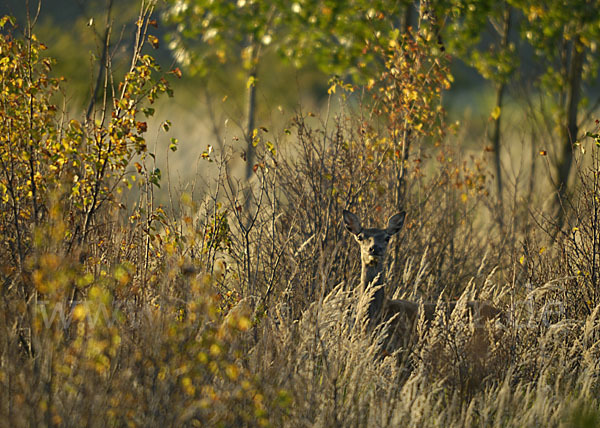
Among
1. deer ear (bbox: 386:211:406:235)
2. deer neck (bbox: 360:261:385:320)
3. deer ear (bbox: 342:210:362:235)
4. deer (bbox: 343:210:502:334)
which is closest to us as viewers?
deer (bbox: 343:210:502:334)

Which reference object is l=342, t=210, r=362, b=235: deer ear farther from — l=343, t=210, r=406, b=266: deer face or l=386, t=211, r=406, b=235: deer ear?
l=386, t=211, r=406, b=235: deer ear

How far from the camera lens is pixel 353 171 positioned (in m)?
7.67

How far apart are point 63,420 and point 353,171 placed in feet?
14.7

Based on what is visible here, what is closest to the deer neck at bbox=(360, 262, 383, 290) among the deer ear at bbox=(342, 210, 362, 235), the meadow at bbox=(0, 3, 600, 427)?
the meadow at bbox=(0, 3, 600, 427)

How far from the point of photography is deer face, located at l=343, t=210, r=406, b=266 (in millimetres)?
6590

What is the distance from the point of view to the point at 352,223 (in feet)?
22.5

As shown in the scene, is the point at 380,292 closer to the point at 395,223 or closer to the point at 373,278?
the point at 373,278

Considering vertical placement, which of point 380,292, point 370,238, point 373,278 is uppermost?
point 370,238

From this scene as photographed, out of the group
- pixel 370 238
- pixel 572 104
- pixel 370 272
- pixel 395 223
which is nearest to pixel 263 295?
pixel 370 272

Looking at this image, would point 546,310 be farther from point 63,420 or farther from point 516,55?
point 516,55

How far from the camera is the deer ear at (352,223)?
6.80 meters

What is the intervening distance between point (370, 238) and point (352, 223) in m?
0.26

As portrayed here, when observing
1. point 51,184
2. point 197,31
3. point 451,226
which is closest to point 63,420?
point 51,184

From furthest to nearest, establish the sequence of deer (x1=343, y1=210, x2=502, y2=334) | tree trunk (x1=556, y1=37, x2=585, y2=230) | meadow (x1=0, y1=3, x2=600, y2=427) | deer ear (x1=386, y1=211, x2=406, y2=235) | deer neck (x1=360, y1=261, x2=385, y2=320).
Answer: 1. tree trunk (x1=556, y1=37, x2=585, y2=230)
2. deer ear (x1=386, y1=211, x2=406, y2=235)
3. deer neck (x1=360, y1=261, x2=385, y2=320)
4. deer (x1=343, y1=210, x2=502, y2=334)
5. meadow (x1=0, y1=3, x2=600, y2=427)
